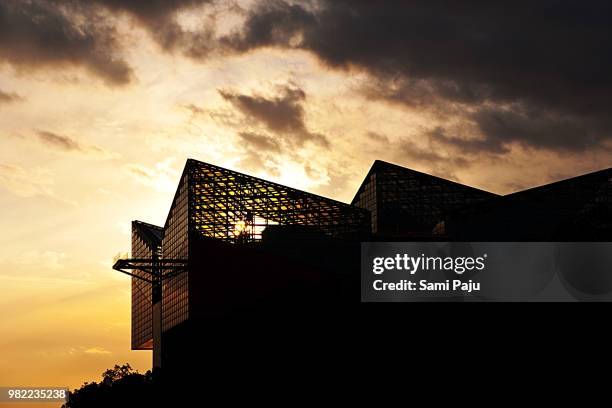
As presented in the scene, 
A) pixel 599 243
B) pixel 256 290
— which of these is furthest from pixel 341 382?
pixel 599 243

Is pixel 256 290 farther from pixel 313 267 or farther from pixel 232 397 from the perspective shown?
pixel 232 397

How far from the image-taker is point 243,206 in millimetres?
113688

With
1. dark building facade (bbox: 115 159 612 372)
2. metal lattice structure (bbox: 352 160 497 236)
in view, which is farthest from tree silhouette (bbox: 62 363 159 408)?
metal lattice structure (bbox: 352 160 497 236)

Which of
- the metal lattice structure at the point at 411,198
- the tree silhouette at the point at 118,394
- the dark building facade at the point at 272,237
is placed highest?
the metal lattice structure at the point at 411,198

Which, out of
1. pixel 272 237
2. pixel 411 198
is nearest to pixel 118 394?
pixel 272 237

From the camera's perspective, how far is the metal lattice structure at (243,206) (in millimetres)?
111438

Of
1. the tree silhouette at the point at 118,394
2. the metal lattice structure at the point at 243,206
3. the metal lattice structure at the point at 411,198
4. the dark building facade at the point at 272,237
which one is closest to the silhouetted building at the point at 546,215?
the dark building facade at the point at 272,237

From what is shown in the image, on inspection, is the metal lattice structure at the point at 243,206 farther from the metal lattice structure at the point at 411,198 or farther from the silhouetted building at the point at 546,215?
the metal lattice structure at the point at 411,198

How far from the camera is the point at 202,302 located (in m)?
108

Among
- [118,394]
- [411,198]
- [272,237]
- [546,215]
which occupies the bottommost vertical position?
[118,394]

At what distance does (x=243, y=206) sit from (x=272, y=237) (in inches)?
206

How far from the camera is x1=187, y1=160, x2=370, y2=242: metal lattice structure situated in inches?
4387

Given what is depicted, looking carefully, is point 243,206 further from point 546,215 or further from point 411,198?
point 546,215

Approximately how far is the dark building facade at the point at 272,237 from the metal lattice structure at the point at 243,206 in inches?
4.7
